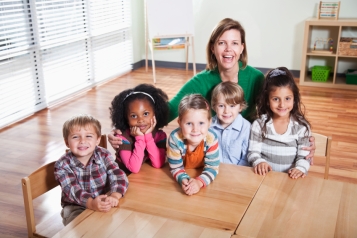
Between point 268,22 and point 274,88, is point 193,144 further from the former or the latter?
point 268,22

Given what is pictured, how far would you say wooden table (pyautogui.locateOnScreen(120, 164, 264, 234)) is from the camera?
1.38 metres

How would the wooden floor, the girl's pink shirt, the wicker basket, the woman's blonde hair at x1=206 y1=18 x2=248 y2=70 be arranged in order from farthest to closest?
the wicker basket, the wooden floor, the woman's blonde hair at x1=206 y1=18 x2=248 y2=70, the girl's pink shirt

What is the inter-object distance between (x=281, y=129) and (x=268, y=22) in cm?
404

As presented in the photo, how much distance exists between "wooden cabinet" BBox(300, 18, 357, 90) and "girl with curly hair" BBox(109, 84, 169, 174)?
3.76 metres

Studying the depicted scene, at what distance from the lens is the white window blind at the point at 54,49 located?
13.4 ft

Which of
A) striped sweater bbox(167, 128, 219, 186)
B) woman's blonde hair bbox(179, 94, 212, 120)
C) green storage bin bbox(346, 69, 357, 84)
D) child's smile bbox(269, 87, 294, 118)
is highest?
woman's blonde hair bbox(179, 94, 212, 120)

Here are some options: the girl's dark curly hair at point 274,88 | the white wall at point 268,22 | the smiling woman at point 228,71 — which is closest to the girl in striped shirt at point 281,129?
the girl's dark curly hair at point 274,88

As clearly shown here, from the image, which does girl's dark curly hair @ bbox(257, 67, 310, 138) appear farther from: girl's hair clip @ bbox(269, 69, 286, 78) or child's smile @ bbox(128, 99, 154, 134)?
child's smile @ bbox(128, 99, 154, 134)

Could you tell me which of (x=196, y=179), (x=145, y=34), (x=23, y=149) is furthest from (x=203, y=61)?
(x=196, y=179)

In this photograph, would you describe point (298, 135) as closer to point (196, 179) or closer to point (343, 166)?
point (196, 179)

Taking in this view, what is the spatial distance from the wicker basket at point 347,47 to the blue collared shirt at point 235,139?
3.63 metres

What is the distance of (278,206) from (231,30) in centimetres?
110

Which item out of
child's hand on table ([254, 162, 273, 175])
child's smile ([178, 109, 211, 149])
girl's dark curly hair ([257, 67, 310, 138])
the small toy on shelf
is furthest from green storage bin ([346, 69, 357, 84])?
child's smile ([178, 109, 211, 149])

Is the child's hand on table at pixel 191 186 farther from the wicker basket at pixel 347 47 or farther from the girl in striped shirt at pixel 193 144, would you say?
the wicker basket at pixel 347 47
